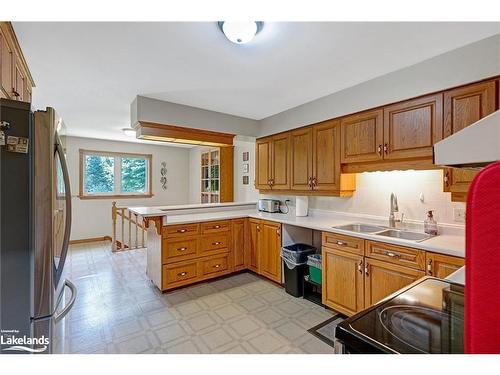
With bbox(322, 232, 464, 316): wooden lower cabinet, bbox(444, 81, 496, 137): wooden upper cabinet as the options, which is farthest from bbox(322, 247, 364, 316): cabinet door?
bbox(444, 81, 496, 137): wooden upper cabinet

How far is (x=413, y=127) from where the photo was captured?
85.1 inches

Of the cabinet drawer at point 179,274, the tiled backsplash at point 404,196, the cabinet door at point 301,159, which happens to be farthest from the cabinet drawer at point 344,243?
the cabinet drawer at point 179,274

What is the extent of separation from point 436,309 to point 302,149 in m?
2.52

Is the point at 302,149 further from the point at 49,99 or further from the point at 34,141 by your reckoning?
the point at 49,99

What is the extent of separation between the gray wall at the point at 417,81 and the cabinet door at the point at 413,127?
9cm

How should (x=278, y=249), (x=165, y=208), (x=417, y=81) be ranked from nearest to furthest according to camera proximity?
1. (x=417, y=81)
2. (x=278, y=249)
3. (x=165, y=208)

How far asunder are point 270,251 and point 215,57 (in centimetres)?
234

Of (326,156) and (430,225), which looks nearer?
(430,225)

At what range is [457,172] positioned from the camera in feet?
6.24

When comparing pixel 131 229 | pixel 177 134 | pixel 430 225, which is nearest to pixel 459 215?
pixel 430 225

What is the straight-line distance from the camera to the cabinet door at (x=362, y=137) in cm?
241

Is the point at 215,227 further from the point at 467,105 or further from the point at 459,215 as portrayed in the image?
the point at 467,105

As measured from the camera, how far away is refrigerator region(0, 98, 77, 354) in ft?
3.54

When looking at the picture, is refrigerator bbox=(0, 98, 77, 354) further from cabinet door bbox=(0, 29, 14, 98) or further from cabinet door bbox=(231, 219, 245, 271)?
cabinet door bbox=(231, 219, 245, 271)
